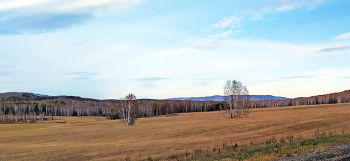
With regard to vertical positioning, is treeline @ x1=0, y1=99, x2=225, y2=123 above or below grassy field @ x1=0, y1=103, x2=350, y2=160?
below

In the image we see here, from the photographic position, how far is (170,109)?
165 metres

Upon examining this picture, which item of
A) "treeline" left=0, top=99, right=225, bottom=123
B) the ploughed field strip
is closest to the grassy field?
the ploughed field strip

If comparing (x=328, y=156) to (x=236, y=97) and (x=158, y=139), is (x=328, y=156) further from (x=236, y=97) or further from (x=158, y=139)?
(x=236, y=97)

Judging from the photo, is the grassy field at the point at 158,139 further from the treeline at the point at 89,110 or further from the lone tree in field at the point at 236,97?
the treeline at the point at 89,110

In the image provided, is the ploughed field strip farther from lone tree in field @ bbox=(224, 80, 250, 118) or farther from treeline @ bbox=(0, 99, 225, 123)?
treeline @ bbox=(0, 99, 225, 123)

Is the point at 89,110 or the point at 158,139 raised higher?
the point at 158,139

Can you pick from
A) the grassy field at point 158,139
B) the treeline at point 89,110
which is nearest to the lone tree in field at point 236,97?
the grassy field at point 158,139

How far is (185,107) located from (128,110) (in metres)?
107

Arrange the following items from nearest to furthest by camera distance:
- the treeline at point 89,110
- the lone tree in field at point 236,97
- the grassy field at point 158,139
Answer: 1. the grassy field at point 158,139
2. the lone tree in field at point 236,97
3. the treeline at point 89,110

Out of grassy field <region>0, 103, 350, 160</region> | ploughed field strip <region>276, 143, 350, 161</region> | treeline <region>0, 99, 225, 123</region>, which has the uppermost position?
ploughed field strip <region>276, 143, 350, 161</region>

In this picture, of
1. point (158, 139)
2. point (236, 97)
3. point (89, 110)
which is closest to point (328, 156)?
point (158, 139)

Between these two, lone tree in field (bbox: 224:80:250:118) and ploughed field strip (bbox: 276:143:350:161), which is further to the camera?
lone tree in field (bbox: 224:80:250:118)

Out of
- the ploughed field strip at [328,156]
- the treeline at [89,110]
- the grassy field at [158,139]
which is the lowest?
the treeline at [89,110]

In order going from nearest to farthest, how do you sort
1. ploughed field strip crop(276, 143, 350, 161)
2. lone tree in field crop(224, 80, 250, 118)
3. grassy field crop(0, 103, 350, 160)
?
ploughed field strip crop(276, 143, 350, 161)
grassy field crop(0, 103, 350, 160)
lone tree in field crop(224, 80, 250, 118)
